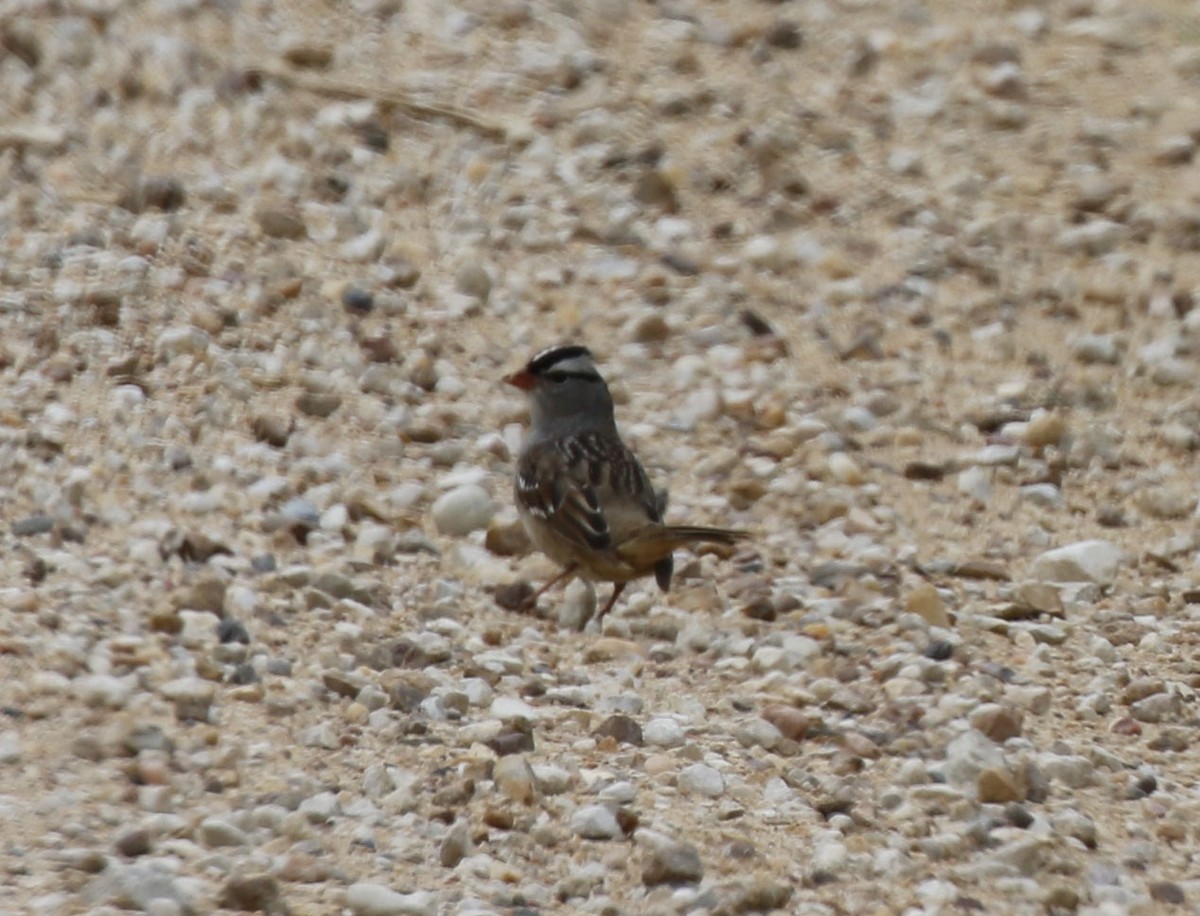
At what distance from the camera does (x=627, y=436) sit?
8.60 m

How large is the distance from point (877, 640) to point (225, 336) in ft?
9.22

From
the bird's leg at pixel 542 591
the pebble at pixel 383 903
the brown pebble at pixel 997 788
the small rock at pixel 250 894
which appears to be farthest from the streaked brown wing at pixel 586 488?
the small rock at pixel 250 894

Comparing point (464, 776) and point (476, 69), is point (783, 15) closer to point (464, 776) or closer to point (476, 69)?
point (476, 69)

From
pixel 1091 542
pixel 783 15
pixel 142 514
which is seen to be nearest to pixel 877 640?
pixel 1091 542

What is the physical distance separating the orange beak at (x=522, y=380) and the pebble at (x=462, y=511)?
0.41 meters

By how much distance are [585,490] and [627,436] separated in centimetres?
102

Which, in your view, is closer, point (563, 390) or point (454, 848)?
point (454, 848)

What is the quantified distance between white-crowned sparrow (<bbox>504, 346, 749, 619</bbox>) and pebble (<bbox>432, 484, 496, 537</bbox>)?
0.64ft

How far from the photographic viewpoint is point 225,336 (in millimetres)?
8516

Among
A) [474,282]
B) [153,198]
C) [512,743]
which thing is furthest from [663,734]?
[153,198]

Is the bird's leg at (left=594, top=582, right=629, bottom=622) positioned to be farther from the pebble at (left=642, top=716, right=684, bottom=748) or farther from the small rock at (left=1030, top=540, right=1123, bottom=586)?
the small rock at (left=1030, top=540, right=1123, bottom=586)

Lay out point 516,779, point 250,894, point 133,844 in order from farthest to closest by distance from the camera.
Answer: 1. point 516,779
2. point 133,844
3. point 250,894

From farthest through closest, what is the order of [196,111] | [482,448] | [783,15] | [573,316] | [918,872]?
[783,15] < [196,111] < [573,316] < [482,448] < [918,872]

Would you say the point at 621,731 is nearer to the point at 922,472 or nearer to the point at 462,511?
the point at 462,511
